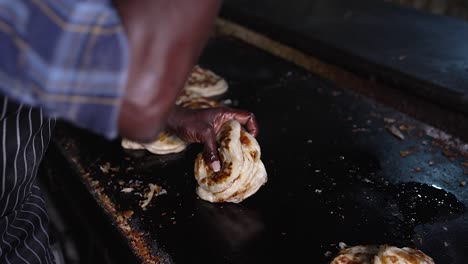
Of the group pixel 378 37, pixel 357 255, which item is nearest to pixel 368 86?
pixel 378 37

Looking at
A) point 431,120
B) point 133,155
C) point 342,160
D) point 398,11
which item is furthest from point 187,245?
point 398,11

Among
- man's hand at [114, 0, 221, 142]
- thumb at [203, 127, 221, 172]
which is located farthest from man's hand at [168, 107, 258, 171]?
man's hand at [114, 0, 221, 142]

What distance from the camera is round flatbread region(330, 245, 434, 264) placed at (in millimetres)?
1645

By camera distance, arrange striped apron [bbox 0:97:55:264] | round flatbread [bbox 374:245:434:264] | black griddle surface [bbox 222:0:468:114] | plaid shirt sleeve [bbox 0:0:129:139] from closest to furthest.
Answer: plaid shirt sleeve [bbox 0:0:129:139] < striped apron [bbox 0:97:55:264] < round flatbread [bbox 374:245:434:264] < black griddle surface [bbox 222:0:468:114]

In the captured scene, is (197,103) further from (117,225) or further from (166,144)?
(117,225)

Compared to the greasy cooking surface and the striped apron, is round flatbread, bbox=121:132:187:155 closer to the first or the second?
the greasy cooking surface

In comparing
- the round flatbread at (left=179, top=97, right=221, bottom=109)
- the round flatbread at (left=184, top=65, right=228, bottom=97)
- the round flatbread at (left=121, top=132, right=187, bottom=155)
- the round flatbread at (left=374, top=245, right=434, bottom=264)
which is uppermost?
the round flatbread at (left=374, top=245, right=434, bottom=264)

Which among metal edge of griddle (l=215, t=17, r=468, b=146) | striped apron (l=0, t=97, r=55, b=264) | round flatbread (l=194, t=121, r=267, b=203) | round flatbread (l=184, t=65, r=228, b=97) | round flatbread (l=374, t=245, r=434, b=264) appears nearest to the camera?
striped apron (l=0, t=97, r=55, b=264)

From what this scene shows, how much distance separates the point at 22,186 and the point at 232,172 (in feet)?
2.98

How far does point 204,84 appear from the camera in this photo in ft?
10.4

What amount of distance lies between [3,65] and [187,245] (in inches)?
48.4

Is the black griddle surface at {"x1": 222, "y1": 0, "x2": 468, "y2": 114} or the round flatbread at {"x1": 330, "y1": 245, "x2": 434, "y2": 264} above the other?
the black griddle surface at {"x1": 222, "y1": 0, "x2": 468, "y2": 114}

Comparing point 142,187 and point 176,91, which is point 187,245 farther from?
point 176,91

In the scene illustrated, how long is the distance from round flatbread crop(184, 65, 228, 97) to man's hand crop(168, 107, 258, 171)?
802mm
